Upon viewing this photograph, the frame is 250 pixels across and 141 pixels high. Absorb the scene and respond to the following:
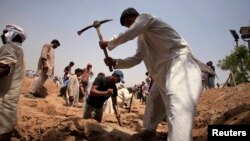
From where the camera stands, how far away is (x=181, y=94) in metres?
3.00

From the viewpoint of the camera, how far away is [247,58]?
875 inches

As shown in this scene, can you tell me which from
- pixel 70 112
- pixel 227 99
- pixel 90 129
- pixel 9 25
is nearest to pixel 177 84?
pixel 90 129

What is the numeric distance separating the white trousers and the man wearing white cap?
1.87 meters

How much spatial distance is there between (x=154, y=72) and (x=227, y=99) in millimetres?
4608

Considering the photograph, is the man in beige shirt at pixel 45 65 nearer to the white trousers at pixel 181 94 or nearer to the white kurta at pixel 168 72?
the white kurta at pixel 168 72

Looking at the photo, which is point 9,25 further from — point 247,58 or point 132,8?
A: point 247,58

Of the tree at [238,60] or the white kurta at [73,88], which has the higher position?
the tree at [238,60]

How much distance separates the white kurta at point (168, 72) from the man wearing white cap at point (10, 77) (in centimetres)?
125

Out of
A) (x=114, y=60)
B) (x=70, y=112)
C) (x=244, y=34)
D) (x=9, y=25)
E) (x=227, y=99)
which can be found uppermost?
(x=244, y=34)

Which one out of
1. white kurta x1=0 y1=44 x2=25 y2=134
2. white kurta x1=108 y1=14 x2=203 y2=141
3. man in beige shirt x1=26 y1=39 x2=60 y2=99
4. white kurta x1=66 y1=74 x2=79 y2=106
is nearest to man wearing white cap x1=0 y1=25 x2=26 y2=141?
white kurta x1=0 y1=44 x2=25 y2=134

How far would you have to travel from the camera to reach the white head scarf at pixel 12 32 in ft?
12.4

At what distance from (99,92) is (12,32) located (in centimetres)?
223

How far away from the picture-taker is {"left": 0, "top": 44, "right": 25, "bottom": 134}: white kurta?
3.60 metres

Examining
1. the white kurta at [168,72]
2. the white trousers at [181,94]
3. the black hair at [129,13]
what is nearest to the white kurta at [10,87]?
the white kurta at [168,72]
